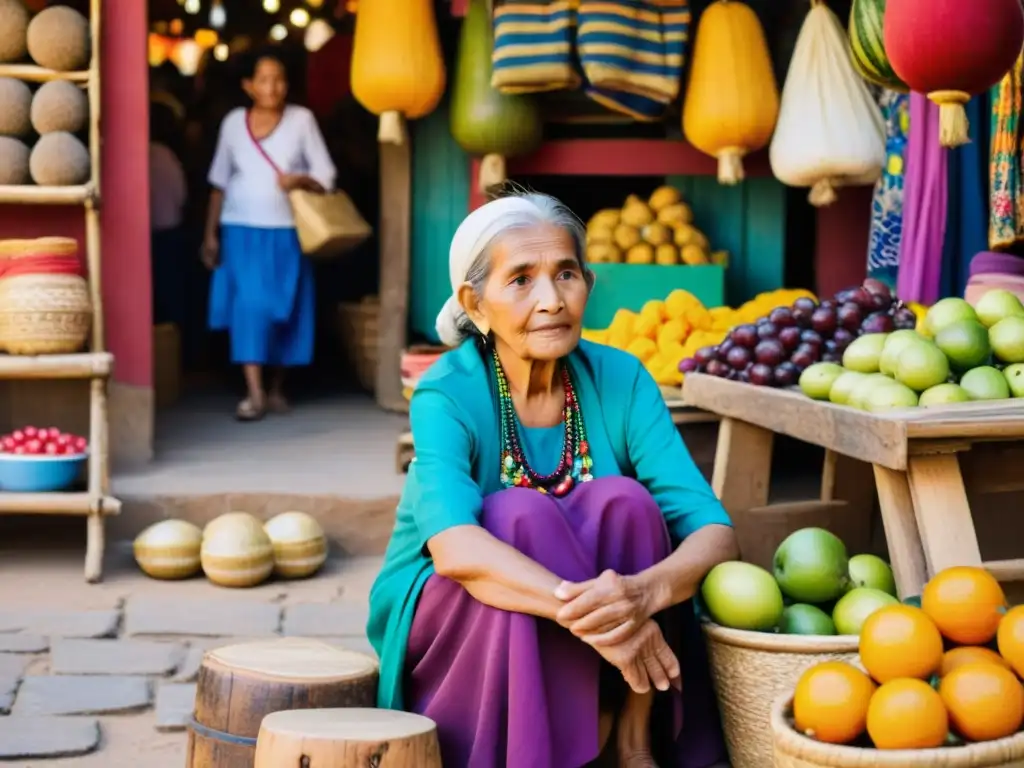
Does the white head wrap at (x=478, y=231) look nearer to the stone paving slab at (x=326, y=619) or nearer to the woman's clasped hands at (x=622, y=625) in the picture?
the woman's clasped hands at (x=622, y=625)

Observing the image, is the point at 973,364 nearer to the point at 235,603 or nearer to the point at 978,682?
the point at 978,682

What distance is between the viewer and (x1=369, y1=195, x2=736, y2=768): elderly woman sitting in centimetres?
277

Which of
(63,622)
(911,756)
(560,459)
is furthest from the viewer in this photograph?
(63,622)

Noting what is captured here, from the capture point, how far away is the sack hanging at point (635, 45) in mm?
5836

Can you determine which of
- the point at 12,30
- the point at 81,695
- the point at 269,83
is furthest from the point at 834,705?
the point at 269,83

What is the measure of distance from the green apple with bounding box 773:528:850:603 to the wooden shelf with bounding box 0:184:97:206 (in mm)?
3147

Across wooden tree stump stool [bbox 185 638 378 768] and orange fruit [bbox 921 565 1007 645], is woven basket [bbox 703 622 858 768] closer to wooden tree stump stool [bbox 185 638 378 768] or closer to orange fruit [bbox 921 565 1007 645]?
orange fruit [bbox 921 565 1007 645]

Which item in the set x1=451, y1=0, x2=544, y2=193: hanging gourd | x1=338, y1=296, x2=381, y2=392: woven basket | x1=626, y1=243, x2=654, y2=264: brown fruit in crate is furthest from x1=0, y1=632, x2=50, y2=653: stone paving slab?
x1=338, y1=296, x2=381, y2=392: woven basket

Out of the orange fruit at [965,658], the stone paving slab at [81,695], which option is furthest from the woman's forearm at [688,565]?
the stone paving slab at [81,695]

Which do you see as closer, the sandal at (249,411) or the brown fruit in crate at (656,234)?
the brown fruit in crate at (656,234)

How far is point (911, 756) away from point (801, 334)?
8.12 ft

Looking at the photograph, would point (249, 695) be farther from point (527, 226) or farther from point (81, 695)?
point (81, 695)

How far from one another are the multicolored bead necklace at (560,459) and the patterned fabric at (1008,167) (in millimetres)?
2179

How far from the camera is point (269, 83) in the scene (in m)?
7.03
